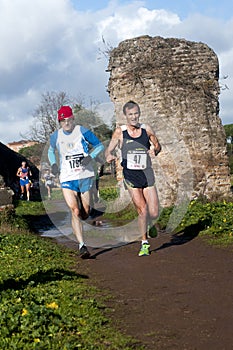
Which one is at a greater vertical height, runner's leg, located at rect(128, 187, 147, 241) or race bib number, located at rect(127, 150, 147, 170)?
race bib number, located at rect(127, 150, 147, 170)

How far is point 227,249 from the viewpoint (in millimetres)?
8062

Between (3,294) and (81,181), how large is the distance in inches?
138

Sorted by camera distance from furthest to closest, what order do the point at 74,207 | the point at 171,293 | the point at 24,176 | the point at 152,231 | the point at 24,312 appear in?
1. the point at 24,176
2. the point at 152,231
3. the point at 74,207
4. the point at 171,293
5. the point at 24,312

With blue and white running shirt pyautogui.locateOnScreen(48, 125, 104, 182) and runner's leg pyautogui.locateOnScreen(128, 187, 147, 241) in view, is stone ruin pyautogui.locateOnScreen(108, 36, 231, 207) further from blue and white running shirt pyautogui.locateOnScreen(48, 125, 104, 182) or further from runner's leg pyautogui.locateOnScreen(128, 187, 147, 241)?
blue and white running shirt pyautogui.locateOnScreen(48, 125, 104, 182)

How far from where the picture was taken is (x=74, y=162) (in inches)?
324

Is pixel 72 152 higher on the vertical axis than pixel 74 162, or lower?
higher

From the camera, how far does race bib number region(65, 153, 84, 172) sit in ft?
27.0

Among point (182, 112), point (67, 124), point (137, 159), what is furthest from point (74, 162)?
point (182, 112)

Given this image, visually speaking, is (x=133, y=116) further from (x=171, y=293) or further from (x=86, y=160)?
(x=171, y=293)

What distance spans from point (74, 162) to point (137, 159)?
1.01 meters

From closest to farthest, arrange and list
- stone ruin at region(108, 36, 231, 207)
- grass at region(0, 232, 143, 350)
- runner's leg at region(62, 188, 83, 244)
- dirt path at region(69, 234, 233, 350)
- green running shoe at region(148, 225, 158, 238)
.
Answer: grass at region(0, 232, 143, 350)
dirt path at region(69, 234, 233, 350)
runner's leg at region(62, 188, 83, 244)
green running shoe at region(148, 225, 158, 238)
stone ruin at region(108, 36, 231, 207)

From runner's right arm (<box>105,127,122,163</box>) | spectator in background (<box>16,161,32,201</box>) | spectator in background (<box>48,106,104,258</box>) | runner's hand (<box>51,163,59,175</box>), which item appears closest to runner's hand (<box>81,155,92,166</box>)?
spectator in background (<box>48,106,104,258</box>)

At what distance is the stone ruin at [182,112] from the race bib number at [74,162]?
524 centimetres

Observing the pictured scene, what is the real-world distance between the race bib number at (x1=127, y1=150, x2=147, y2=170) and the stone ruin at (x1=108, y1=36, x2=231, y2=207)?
4930 millimetres
